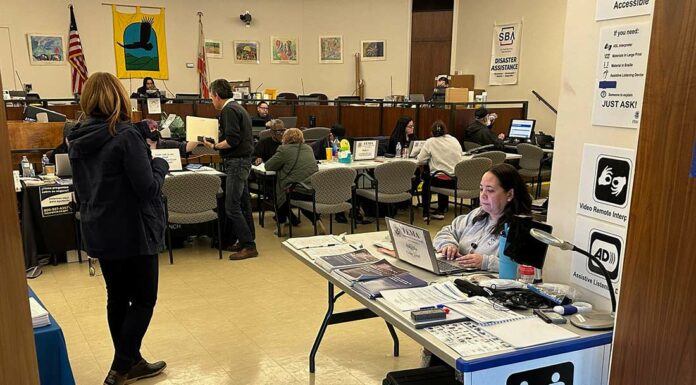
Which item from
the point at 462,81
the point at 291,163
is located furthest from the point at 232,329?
the point at 462,81

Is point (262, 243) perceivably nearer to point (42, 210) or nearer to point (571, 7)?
point (42, 210)

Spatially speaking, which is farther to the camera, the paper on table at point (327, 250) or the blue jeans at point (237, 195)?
the blue jeans at point (237, 195)

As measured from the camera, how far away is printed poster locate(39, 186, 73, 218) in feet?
15.2

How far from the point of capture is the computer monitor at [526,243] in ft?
6.49

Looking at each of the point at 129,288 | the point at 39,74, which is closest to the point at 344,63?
the point at 39,74

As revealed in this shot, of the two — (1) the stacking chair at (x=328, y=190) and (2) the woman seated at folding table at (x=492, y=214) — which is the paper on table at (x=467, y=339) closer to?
(2) the woman seated at folding table at (x=492, y=214)

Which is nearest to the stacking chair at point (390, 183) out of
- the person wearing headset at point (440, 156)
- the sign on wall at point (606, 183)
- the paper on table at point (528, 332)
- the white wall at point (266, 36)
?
the person wearing headset at point (440, 156)

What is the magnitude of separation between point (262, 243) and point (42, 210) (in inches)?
76.6

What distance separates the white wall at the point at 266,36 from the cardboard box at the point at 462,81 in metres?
1.52

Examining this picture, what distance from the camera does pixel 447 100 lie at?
8750 mm

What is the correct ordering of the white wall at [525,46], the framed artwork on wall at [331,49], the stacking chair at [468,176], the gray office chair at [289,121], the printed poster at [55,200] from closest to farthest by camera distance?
the printed poster at [55,200] → the stacking chair at [468,176] → the gray office chair at [289,121] → the white wall at [525,46] → the framed artwork on wall at [331,49]

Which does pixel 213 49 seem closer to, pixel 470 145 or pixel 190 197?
pixel 470 145

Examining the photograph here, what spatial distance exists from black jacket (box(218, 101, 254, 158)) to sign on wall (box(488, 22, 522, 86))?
7389mm

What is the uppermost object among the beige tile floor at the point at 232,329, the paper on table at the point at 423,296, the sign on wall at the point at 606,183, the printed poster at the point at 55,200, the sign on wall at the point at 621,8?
the sign on wall at the point at 621,8
